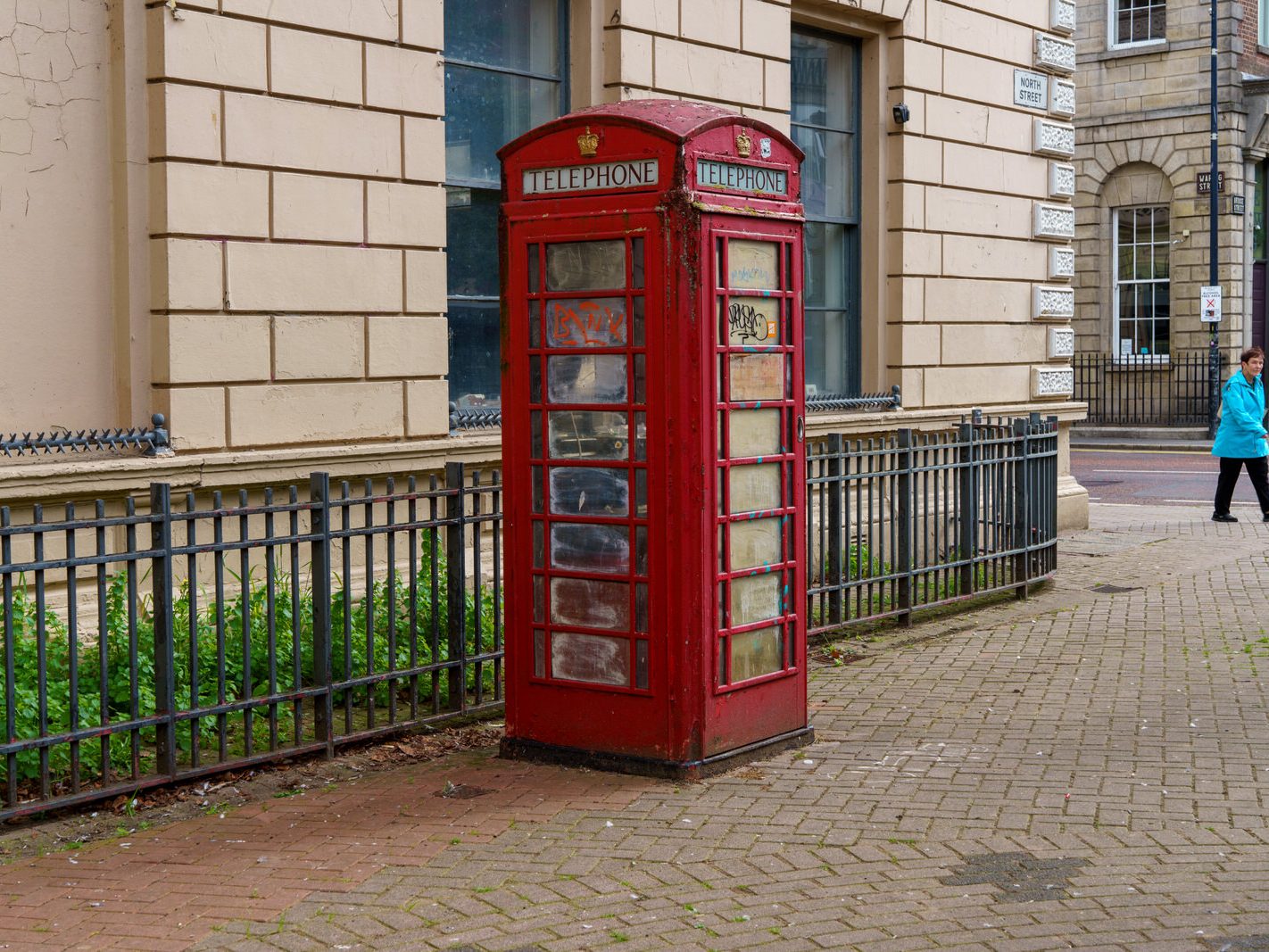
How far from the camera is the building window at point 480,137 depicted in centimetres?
1029

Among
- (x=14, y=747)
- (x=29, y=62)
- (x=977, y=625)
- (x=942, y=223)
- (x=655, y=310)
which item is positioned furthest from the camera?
(x=942, y=223)

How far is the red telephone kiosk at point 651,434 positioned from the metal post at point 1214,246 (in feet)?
82.1

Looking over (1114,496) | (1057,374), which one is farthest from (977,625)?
(1114,496)

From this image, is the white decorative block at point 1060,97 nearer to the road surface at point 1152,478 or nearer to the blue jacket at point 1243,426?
the blue jacket at point 1243,426

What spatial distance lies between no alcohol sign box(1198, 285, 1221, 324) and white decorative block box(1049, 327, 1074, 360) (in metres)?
15.0

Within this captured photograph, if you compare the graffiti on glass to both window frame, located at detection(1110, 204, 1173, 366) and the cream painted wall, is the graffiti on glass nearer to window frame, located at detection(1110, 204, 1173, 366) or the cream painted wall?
the cream painted wall

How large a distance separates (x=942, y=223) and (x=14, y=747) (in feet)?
33.5

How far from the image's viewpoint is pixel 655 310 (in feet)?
20.8

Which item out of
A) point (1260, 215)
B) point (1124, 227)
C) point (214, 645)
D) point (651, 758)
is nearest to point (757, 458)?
point (651, 758)

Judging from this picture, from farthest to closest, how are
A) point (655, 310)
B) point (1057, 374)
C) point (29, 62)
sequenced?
point (1057, 374) → point (29, 62) → point (655, 310)

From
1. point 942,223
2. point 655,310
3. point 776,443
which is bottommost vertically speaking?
point 776,443

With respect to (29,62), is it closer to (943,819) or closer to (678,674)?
(678,674)

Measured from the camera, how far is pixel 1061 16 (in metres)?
15.6

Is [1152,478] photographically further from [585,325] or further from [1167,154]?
[585,325]
